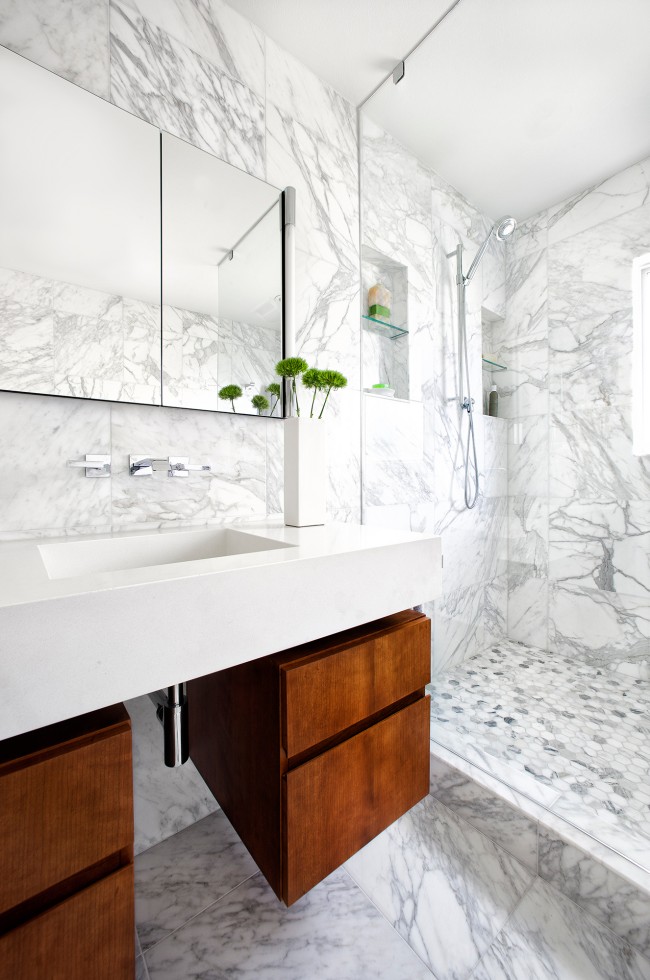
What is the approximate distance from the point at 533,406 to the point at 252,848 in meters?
2.07

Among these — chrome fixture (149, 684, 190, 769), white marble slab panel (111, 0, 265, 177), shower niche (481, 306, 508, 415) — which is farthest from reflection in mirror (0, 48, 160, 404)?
shower niche (481, 306, 508, 415)

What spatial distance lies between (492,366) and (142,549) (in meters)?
→ 1.95

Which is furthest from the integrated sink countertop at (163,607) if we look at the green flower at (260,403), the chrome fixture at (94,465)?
the green flower at (260,403)

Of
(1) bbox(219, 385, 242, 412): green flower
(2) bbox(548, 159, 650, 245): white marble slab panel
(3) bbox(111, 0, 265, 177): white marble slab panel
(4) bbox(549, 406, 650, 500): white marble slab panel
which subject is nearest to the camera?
(3) bbox(111, 0, 265, 177): white marble slab panel

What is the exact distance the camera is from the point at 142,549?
94cm

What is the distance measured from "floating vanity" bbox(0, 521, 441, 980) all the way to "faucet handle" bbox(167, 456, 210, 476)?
0.20 meters

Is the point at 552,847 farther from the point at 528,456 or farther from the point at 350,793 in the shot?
the point at 528,456

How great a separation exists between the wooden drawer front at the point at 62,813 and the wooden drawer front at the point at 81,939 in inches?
1.4

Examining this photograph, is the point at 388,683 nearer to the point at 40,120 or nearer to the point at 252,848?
the point at 252,848

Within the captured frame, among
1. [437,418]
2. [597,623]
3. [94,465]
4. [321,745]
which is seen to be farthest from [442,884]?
[437,418]

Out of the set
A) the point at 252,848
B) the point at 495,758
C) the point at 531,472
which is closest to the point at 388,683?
the point at 252,848

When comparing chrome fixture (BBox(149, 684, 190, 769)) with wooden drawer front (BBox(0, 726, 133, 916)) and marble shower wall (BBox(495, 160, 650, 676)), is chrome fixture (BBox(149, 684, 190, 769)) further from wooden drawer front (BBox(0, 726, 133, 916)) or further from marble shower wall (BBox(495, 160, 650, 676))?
marble shower wall (BBox(495, 160, 650, 676))

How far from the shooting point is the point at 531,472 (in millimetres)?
2086

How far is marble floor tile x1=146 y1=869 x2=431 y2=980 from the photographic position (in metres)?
0.89
